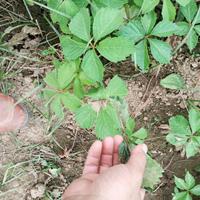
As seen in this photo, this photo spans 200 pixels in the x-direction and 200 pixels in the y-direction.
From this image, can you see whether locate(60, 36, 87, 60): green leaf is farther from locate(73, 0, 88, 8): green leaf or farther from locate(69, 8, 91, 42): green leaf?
locate(73, 0, 88, 8): green leaf

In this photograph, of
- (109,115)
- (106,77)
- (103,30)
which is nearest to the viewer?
(103,30)

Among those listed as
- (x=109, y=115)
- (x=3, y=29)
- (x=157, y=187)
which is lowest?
(x=157, y=187)

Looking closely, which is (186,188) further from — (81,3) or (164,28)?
(81,3)

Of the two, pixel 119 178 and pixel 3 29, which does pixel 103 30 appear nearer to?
pixel 119 178

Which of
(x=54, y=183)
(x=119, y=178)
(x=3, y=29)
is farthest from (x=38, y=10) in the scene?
(x=119, y=178)

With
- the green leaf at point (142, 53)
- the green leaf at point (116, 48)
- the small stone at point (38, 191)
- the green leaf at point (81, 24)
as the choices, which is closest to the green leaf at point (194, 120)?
the green leaf at point (142, 53)

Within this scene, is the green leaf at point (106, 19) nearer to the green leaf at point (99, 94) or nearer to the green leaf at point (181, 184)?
the green leaf at point (99, 94)

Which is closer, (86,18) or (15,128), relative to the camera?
(86,18)

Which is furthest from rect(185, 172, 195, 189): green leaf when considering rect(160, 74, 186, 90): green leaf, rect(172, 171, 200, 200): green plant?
rect(160, 74, 186, 90): green leaf
